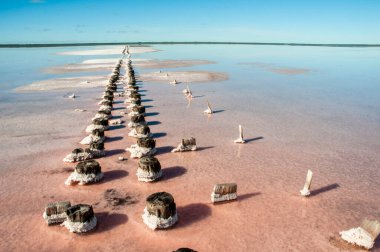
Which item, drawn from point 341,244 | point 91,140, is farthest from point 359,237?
point 91,140

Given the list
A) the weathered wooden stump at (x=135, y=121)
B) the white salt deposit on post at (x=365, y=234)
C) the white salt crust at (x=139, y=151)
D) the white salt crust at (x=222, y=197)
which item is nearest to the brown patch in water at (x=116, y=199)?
the white salt crust at (x=222, y=197)

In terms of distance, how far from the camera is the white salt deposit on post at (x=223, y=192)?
51.6 ft

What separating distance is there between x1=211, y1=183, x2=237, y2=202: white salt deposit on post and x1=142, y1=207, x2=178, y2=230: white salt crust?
8.28ft

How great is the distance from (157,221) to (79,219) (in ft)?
10.7

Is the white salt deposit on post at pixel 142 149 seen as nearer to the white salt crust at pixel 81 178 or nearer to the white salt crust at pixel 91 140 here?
the white salt crust at pixel 91 140

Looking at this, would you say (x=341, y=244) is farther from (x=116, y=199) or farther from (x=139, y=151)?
(x=139, y=151)

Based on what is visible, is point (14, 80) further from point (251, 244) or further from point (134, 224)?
point (251, 244)

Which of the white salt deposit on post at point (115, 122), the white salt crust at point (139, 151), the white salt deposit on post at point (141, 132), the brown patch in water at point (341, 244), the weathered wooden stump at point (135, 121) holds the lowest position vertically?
the white salt deposit on post at point (115, 122)

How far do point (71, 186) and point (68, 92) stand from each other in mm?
31998

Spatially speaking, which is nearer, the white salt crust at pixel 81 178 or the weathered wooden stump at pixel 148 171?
the white salt crust at pixel 81 178

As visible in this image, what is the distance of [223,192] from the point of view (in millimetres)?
15836

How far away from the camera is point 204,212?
49.6 ft

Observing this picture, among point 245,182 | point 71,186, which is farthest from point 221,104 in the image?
point 71,186

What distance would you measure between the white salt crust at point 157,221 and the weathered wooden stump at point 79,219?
2428mm
